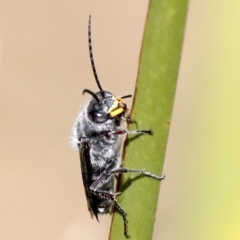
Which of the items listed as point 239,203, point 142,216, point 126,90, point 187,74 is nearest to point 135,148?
point 142,216

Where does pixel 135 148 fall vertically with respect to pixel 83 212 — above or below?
above

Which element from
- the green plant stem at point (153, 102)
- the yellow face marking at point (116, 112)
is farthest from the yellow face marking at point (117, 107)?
the green plant stem at point (153, 102)

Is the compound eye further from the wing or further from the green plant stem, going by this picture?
the green plant stem

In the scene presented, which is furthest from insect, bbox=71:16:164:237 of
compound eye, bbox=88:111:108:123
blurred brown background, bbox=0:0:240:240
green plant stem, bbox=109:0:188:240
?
blurred brown background, bbox=0:0:240:240

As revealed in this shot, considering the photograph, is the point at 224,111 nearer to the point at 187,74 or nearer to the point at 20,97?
the point at 187,74

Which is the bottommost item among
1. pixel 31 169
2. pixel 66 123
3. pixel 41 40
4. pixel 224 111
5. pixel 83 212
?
pixel 83 212

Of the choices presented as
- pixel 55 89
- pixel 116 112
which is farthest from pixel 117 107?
pixel 55 89

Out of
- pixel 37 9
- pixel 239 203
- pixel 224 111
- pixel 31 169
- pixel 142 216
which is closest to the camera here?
pixel 142 216
